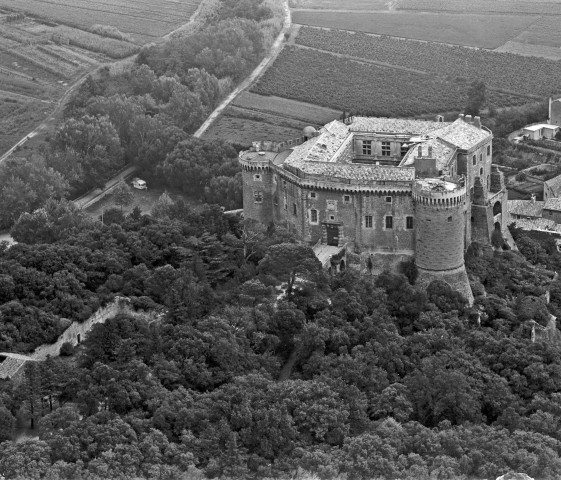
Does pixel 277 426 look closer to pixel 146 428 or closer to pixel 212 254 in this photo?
pixel 146 428

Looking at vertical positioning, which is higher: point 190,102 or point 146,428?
point 146,428

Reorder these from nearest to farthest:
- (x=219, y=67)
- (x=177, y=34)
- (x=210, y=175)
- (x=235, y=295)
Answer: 1. (x=235, y=295)
2. (x=210, y=175)
3. (x=219, y=67)
4. (x=177, y=34)

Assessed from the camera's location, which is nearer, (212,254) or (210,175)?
(212,254)

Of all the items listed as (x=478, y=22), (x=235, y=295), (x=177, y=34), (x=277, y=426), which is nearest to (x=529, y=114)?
(x=478, y=22)

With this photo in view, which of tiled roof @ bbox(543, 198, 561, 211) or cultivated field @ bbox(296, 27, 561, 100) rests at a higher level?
tiled roof @ bbox(543, 198, 561, 211)

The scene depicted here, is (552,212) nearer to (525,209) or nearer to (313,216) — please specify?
(525,209)

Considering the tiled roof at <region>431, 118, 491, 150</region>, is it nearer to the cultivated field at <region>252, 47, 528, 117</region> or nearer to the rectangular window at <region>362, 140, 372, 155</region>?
the rectangular window at <region>362, 140, 372, 155</region>

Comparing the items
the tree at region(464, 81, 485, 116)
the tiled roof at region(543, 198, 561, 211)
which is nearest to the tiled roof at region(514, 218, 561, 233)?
the tiled roof at region(543, 198, 561, 211)

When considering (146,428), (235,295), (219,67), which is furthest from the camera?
(219,67)
